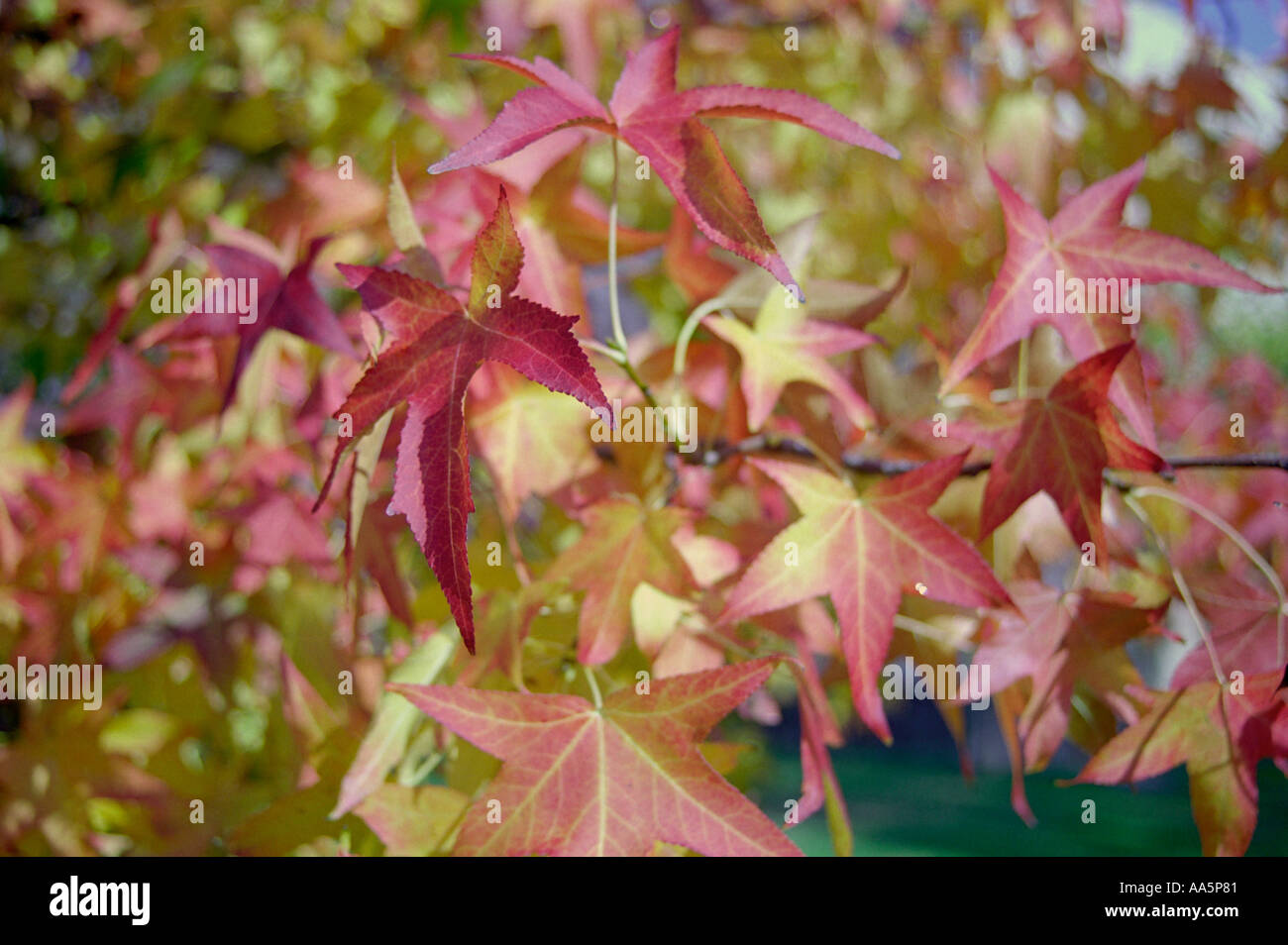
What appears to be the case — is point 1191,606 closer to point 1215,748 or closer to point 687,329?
point 1215,748

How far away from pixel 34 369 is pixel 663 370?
1.52 meters

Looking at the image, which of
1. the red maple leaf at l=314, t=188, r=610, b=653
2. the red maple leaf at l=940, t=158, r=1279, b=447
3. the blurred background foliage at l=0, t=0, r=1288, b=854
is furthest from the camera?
the blurred background foliage at l=0, t=0, r=1288, b=854

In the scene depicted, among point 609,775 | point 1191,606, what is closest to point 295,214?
point 609,775

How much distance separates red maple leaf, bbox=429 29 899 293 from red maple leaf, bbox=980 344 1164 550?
251mm

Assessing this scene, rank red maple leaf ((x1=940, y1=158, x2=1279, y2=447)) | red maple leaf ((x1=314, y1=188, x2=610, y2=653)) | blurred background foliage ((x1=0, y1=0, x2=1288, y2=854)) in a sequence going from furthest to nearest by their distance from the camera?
blurred background foliage ((x1=0, y1=0, x2=1288, y2=854)) → red maple leaf ((x1=940, y1=158, x2=1279, y2=447)) → red maple leaf ((x1=314, y1=188, x2=610, y2=653))

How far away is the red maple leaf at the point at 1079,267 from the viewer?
74 centimetres

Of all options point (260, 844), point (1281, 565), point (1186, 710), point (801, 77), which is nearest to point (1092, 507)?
point (1186, 710)

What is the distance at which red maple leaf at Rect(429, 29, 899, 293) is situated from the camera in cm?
58

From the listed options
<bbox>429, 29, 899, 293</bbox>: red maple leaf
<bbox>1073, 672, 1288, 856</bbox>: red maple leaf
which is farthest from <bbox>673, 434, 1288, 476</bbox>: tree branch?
<bbox>429, 29, 899, 293</bbox>: red maple leaf

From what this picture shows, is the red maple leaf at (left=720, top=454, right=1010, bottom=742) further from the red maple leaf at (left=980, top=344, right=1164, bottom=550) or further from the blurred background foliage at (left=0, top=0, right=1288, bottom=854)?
the blurred background foliage at (left=0, top=0, right=1288, bottom=854)

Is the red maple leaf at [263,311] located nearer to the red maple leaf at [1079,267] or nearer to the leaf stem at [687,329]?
the leaf stem at [687,329]

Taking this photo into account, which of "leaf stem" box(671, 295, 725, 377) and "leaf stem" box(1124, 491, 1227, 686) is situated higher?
"leaf stem" box(671, 295, 725, 377)

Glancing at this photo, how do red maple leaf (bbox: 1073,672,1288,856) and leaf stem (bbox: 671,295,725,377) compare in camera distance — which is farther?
leaf stem (bbox: 671,295,725,377)
